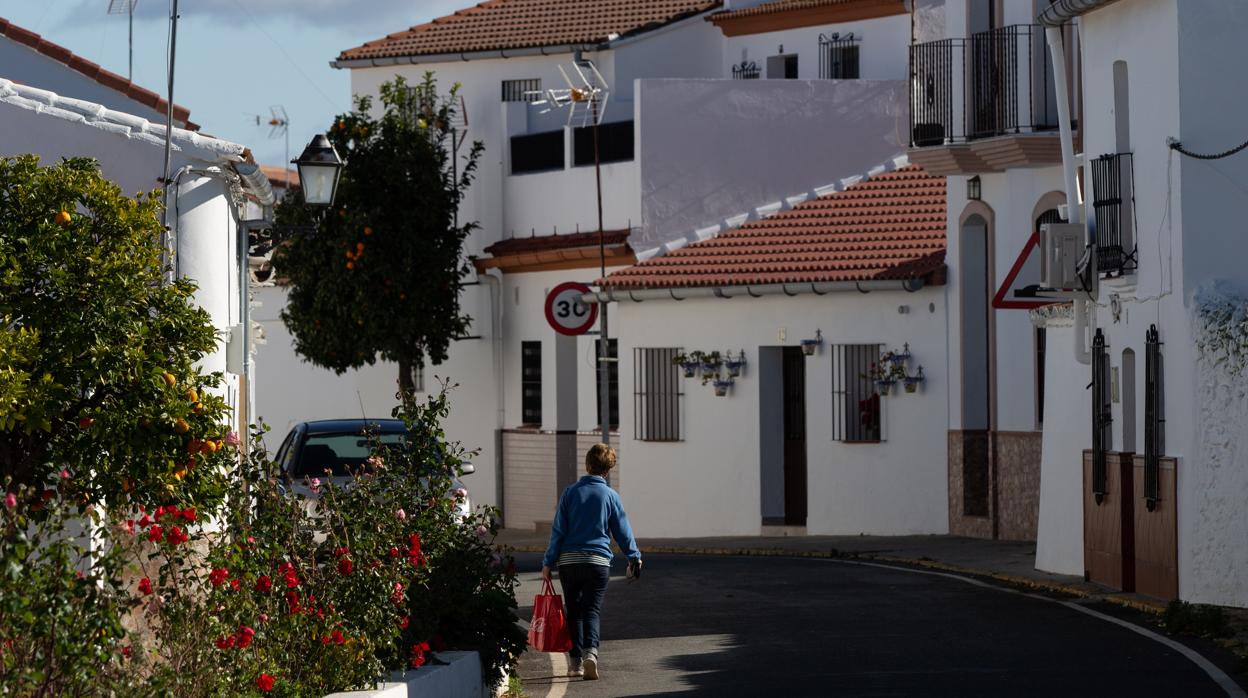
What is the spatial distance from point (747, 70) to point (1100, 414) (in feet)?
66.7

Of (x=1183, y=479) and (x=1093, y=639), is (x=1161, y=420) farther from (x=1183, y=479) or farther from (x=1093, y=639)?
(x=1093, y=639)

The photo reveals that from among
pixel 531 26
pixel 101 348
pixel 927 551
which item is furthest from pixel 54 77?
pixel 531 26

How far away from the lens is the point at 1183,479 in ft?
58.4

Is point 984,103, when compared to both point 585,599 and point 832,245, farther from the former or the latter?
point 585,599

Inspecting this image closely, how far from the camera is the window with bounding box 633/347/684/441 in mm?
31422

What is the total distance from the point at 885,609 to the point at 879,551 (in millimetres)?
7917

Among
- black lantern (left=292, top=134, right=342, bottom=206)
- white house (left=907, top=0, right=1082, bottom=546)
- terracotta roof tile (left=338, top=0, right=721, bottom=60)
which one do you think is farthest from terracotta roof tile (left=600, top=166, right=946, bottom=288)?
black lantern (left=292, top=134, right=342, bottom=206)

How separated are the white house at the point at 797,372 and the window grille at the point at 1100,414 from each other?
8.35m

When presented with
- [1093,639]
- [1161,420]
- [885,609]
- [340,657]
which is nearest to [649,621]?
[885,609]

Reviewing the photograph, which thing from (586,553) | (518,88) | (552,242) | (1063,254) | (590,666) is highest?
(518,88)

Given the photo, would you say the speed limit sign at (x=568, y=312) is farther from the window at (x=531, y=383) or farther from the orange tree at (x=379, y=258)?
the window at (x=531, y=383)

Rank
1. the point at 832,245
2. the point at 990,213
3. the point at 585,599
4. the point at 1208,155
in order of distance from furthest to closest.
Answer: the point at 832,245
the point at 990,213
the point at 1208,155
the point at 585,599

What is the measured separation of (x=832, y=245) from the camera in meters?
30.9

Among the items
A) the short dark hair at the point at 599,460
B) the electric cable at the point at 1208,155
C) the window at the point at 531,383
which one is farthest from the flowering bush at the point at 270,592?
the window at the point at 531,383
